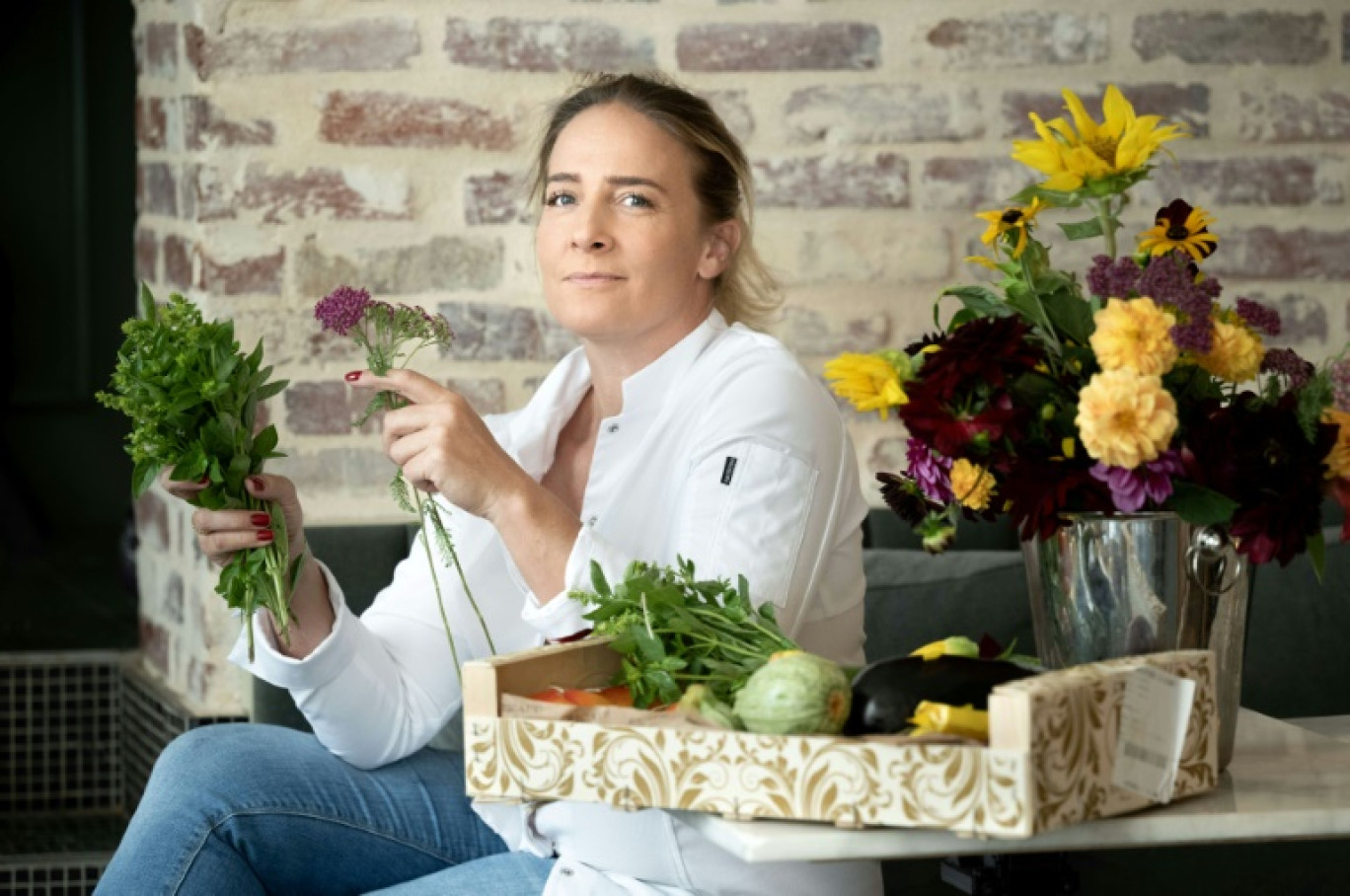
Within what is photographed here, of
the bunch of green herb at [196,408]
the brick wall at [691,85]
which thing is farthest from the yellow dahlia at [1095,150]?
the brick wall at [691,85]

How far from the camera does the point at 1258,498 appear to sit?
58.7 inches

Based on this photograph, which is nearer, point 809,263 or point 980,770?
point 980,770

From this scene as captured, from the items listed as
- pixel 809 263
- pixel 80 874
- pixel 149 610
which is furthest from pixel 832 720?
pixel 149 610

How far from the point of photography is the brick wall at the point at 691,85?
2717mm

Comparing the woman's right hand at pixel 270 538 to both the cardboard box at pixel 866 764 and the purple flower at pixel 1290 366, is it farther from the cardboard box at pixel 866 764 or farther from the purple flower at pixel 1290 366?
the purple flower at pixel 1290 366

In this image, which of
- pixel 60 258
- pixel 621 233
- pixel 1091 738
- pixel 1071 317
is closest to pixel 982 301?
pixel 1071 317

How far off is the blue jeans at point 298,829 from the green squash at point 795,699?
1.92 ft

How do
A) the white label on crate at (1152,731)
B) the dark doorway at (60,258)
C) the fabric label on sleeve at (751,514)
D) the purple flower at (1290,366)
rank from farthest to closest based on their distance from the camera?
the dark doorway at (60,258)
the fabric label on sleeve at (751,514)
the purple flower at (1290,366)
the white label on crate at (1152,731)

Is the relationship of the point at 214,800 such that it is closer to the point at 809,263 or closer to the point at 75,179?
the point at 809,263

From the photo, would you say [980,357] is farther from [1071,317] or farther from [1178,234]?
[1178,234]

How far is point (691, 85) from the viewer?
2.80 meters

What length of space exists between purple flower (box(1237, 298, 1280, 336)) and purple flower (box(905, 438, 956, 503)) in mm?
287

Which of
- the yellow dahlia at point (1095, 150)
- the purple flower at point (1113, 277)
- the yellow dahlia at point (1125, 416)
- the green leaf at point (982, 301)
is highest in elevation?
the yellow dahlia at point (1095, 150)

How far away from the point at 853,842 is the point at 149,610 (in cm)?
214
